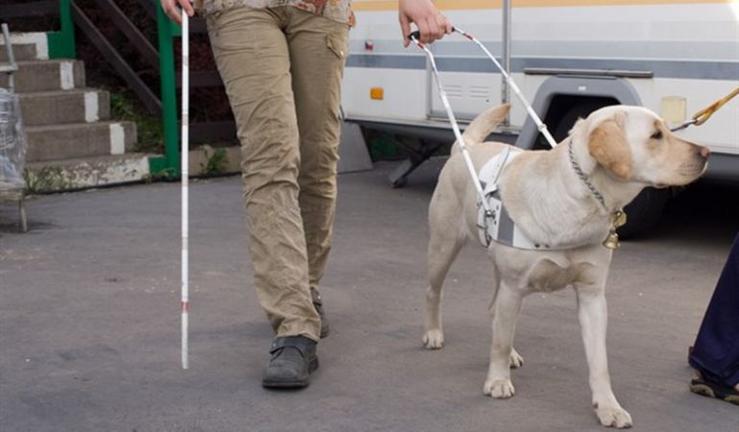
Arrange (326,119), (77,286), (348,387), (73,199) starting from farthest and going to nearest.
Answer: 1. (73,199)
2. (77,286)
3. (326,119)
4. (348,387)

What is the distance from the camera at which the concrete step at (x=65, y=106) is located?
957cm

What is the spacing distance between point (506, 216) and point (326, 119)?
3.17 ft

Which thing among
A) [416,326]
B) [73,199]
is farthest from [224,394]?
[73,199]

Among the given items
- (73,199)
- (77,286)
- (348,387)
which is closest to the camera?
(348,387)

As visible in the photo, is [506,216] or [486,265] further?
[486,265]

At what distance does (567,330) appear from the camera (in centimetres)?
533

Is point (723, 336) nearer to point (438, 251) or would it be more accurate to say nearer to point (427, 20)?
point (438, 251)

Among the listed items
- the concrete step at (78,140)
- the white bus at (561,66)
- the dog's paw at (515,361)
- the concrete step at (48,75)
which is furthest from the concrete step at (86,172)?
the dog's paw at (515,361)

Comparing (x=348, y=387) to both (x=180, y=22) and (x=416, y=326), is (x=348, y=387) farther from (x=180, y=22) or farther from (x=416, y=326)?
(x=180, y=22)

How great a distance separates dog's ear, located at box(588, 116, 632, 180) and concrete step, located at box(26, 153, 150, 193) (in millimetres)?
5872

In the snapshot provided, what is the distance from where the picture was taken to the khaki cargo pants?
449 centimetres

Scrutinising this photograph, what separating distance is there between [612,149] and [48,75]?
6.96 meters

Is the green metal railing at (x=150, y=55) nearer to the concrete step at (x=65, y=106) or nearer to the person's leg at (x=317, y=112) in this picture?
the concrete step at (x=65, y=106)

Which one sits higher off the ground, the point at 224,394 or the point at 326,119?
the point at 326,119
